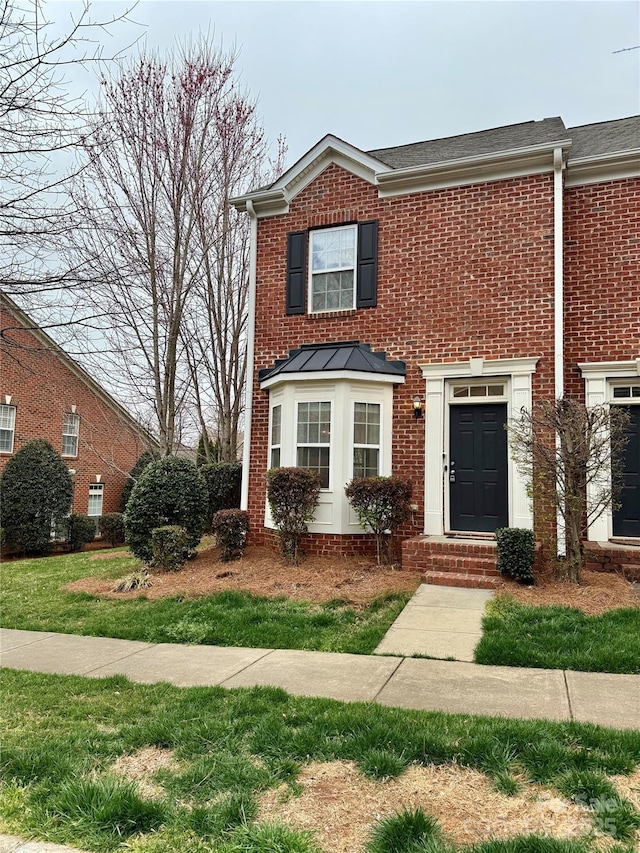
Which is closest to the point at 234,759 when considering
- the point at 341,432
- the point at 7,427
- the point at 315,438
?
the point at 341,432

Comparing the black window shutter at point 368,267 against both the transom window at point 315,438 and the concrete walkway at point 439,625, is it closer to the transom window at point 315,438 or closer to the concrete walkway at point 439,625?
the transom window at point 315,438

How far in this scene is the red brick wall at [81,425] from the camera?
18078mm

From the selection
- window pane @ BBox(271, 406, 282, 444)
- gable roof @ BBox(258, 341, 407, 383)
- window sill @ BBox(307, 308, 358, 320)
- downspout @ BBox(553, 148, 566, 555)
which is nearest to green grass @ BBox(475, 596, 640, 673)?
downspout @ BBox(553, 148, 566, 555)

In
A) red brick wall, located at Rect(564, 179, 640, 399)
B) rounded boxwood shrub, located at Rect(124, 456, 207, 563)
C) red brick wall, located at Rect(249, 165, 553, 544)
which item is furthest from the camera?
rounded boxwood shrub, located at Rect(124, 456, 207, 563)

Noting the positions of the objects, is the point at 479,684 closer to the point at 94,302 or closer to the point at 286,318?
the point at 94,302

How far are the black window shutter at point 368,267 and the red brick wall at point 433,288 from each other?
0.10 m

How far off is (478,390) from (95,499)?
53.0ft

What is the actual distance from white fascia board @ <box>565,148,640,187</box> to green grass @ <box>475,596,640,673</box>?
6.71 metres

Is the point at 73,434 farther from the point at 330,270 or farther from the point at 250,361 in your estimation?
the point at 330,270

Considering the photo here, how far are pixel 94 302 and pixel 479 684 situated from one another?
14.5 ft

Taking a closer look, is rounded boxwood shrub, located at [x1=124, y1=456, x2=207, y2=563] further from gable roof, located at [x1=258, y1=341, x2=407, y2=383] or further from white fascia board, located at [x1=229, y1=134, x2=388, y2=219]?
white fascia board, located at [x1=229, y1=134, x2=388, y2=219]

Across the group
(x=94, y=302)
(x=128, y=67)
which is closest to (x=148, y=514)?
(x=94, y=302)

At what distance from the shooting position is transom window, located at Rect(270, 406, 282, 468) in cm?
1016

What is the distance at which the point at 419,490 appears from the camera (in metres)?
9.36
